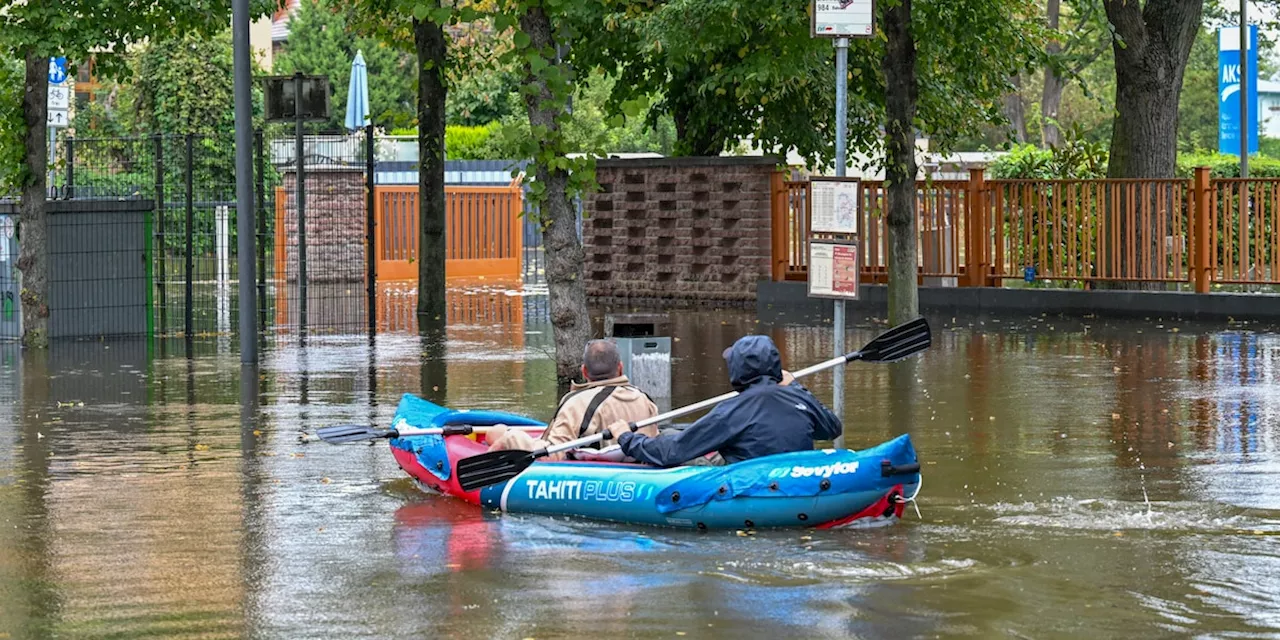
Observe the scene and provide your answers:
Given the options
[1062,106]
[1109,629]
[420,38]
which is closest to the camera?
[1109,629]

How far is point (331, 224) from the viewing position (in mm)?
33906

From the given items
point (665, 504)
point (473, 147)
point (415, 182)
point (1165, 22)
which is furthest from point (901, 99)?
point (473, 147)

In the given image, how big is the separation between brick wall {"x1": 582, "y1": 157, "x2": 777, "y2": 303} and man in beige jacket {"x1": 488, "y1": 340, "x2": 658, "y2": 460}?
54.8 feet

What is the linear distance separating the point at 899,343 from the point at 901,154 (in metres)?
9.49

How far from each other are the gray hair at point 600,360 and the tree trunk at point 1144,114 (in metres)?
14.7

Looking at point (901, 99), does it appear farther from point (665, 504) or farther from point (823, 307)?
point (665, 504)

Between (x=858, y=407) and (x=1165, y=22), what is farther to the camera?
(x=1165, y=22)

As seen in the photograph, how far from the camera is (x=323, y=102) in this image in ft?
74.1

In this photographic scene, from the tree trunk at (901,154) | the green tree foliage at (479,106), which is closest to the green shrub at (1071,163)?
the tree trunk at (901,154)

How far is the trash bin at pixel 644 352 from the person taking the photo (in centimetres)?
1584

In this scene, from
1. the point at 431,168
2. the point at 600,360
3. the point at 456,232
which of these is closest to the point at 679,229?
the point at 431,168

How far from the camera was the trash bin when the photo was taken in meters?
15.8

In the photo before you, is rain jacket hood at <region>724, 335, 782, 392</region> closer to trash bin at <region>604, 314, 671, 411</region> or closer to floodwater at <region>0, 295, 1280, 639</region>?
floodwater at <region>0, 295, 1280, 639</region>

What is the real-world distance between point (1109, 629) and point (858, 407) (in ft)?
25.0
